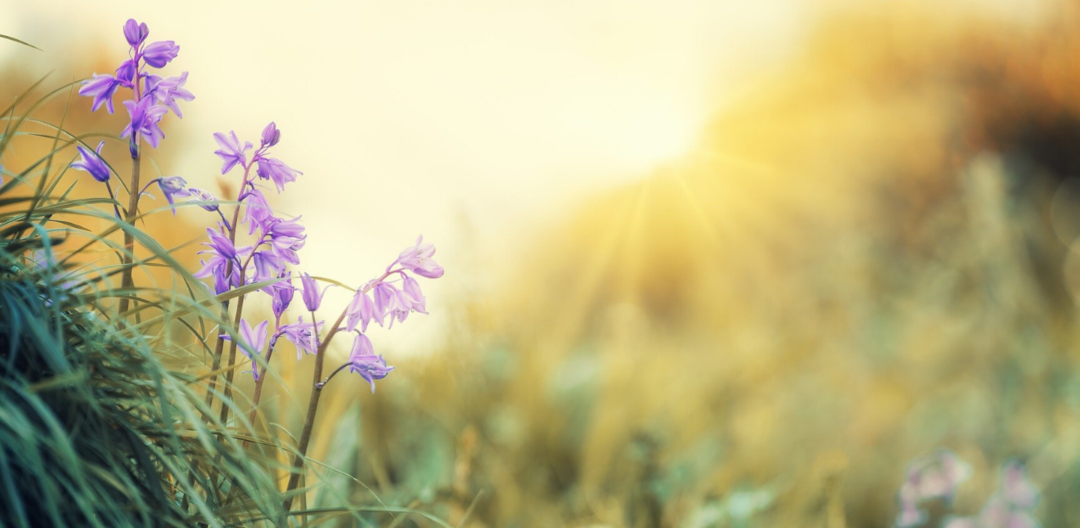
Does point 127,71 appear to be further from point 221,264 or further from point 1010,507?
point 1010,507

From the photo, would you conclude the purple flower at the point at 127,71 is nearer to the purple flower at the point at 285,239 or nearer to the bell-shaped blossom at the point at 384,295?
the purple flower at the point at 285,239

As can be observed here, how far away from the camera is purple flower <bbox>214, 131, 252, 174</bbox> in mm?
938

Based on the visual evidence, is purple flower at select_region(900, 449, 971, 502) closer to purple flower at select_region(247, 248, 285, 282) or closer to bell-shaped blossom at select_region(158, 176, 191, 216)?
purple flower at select_region(247, 248, 285, 282)

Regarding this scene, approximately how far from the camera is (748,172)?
26.3 feet

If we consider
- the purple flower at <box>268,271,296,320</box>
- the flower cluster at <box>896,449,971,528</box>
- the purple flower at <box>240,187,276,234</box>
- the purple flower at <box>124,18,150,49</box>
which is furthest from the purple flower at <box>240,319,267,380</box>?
the flower cluster at <box>896,449,971,528</box>

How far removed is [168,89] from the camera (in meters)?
0.95

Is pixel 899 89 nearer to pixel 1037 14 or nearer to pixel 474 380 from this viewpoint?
pixel 1037 14

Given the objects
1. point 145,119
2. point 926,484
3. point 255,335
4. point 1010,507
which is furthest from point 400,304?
point 1010,507

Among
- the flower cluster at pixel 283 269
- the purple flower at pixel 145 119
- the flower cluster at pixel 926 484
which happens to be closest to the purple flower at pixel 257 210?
the flower cluster at pixel 283 269

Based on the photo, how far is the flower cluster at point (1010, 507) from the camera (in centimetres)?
227

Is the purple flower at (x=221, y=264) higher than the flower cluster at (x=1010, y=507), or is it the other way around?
the flower cluster at (x=1010, y=507)

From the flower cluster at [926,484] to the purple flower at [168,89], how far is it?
2187 mm

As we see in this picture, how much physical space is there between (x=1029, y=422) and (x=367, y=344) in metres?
3.00

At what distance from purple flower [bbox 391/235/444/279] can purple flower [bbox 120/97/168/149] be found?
0.32m
